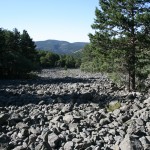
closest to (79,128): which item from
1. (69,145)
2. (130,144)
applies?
(69,145)

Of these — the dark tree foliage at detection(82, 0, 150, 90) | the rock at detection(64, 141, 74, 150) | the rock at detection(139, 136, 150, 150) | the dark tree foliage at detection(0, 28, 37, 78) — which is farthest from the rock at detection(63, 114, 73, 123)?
the dark tree foliage at detection(0, 28, 37, 78)

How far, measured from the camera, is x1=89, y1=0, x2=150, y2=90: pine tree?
3153cm

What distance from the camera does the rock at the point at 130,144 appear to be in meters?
12.2

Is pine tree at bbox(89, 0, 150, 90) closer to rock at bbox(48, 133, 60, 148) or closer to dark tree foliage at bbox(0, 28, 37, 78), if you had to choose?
rock at bbox(48, 133, 60, 148)

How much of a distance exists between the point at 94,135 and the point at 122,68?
1970 cm

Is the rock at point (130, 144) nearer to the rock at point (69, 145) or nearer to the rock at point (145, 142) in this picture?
the rock at point (145, 142)

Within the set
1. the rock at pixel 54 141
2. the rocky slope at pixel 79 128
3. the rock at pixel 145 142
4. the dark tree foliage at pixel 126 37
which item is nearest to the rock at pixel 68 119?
the rocky slope at pixel 79 128

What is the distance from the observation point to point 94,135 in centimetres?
1467

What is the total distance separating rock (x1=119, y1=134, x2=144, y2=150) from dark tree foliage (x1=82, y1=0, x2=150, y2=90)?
64.3 feet

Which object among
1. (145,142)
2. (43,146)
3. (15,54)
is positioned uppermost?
(15,54)

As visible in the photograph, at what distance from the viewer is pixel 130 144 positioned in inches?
487

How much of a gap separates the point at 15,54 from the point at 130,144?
5281 cm

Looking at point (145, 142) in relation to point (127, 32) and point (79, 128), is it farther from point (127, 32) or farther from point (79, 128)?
point (127, 32)

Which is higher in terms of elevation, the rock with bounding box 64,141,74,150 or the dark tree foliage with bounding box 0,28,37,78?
the dark tree foliage with bounding box 0,28,37,78
